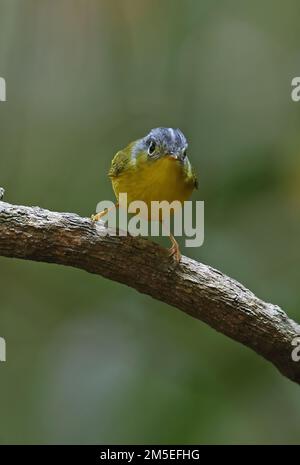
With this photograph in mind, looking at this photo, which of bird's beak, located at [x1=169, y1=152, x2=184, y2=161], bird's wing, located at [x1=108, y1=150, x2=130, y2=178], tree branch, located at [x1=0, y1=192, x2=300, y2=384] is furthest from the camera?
bird's wing, located at [x1=108, y1=150, x2=130, y2=178]

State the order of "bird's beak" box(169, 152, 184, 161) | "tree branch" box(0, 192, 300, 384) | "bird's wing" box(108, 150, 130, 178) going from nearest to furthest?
"tree branch" box(0, 192, 300, 384)
"bird's beak" box(169, 152, 184, 161)
"bird's wing" box(108, 150, 130, 178)

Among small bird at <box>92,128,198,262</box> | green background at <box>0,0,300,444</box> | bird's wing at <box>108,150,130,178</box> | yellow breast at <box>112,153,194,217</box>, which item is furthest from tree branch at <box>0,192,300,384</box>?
green background at <box>0,0,300,444</box>

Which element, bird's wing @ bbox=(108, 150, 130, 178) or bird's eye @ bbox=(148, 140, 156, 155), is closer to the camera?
bird's eye @ bbox=(148, 140, 156, 155)

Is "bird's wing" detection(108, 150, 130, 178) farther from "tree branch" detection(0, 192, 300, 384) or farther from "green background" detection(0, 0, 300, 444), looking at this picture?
"green background" detection(0, 0, 300, 444)

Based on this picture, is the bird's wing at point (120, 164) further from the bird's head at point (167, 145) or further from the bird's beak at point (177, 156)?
the bird's beak at point (177, 156)

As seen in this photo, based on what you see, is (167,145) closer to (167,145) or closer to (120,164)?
(167,145)

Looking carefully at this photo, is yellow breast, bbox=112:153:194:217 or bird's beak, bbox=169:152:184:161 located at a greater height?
bird's beak, bbox=169:152:184:161
